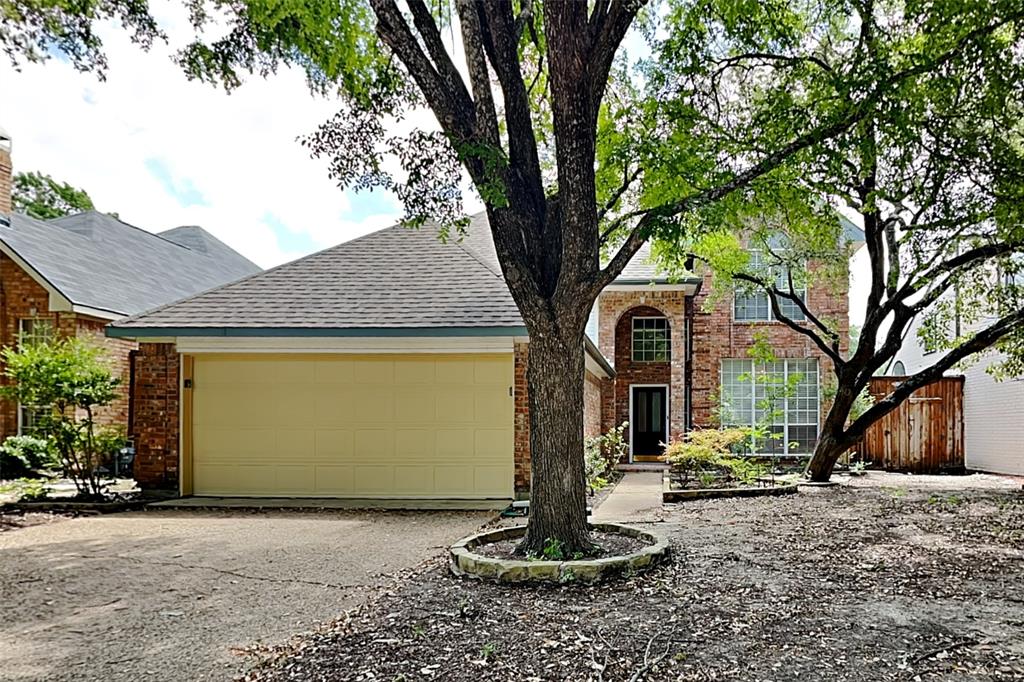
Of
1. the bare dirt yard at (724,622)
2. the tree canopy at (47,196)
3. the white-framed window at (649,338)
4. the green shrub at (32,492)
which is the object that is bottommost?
the green shrub at (32,492)

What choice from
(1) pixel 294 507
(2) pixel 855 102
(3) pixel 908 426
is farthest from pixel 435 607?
(3) pixel 908 426

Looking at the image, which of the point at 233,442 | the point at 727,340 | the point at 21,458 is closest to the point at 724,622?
the point at 233,442

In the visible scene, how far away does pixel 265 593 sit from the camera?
20.6ft

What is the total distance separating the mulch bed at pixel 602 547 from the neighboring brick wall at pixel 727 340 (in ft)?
40.6

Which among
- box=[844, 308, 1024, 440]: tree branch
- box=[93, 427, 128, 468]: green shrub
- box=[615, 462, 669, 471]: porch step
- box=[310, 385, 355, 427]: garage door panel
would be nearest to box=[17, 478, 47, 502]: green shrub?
box=[93, 427, 128, 468]: green shrub

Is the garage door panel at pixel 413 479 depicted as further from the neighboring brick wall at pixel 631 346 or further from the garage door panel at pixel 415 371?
the neighboring brick wall at pixel 631 346

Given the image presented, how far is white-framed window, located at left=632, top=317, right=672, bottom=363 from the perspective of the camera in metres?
21.3

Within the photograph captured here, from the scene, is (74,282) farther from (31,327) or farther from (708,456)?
(708,456)

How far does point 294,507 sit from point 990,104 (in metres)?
9.66

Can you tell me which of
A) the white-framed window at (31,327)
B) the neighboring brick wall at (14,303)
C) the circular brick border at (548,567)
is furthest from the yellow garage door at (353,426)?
the neighboring brick wall at (14,303)

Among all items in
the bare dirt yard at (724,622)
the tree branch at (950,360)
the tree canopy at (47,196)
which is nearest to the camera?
the bare dirt yard at (724,622)

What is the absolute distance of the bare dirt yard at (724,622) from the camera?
428cm

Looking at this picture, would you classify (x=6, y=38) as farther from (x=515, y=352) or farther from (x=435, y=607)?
(x=435, y=607)

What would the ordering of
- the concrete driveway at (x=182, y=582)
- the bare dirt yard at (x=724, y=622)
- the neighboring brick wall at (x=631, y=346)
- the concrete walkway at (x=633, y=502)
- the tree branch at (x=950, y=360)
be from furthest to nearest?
the neighboring brick wall at (x=631, y=346)
the tree branch at (x=950, y=360)
the concrete walkway at (x=633, y=502)
the concrete driveway at (x=182, y=582)
the bare dirt yard at (x=724, y=622)
